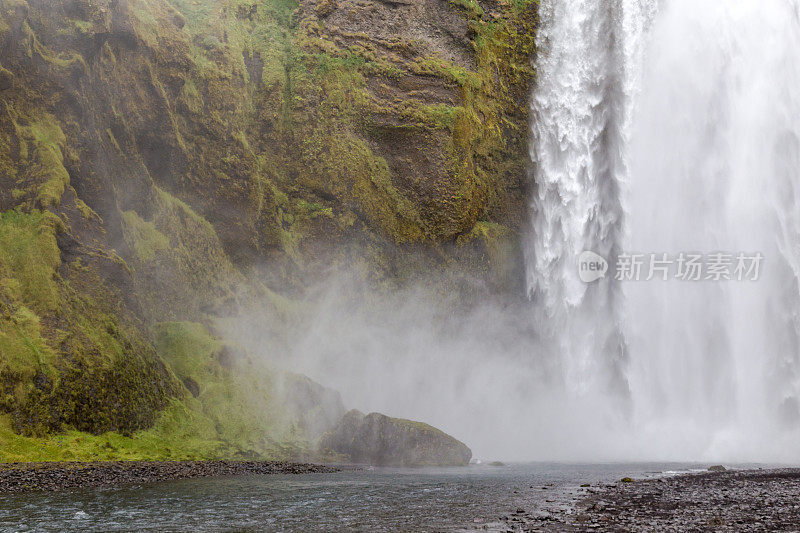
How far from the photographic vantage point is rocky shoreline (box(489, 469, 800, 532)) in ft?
39.3

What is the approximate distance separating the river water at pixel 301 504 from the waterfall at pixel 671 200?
17245 millimetres

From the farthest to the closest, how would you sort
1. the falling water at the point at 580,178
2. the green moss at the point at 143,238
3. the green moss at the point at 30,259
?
1. the falling water at the point at 580,178
2. the green moss at the point at 143,238
3. the green moss at the point at 30,259

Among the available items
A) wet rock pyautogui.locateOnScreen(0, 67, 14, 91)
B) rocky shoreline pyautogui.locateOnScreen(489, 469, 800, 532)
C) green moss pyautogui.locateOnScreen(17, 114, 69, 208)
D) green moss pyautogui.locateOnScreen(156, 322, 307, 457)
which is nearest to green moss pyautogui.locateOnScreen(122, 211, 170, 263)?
green moss pyautogui.locateOnScreen(156, 322, 307, 457)

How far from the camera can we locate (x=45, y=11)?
2902 cm

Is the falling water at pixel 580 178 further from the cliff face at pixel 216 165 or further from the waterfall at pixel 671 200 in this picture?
the cliff face at pixel 216 165

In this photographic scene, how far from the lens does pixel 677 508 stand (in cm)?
1423

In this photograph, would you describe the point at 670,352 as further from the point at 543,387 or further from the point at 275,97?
the point at 275,97

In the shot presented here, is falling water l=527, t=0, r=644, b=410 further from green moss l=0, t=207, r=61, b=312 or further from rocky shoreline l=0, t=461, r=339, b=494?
green moss l=0, t=207, r=61, b=312

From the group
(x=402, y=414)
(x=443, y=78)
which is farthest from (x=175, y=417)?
(x=443, y=78)

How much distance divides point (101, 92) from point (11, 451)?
675 inches

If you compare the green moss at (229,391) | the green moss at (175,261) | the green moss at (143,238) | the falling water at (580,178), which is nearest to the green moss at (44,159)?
the green moss at (143,238)

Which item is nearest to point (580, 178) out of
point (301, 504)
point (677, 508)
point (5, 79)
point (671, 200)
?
point (671, 200)

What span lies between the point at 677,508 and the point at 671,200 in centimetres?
2880

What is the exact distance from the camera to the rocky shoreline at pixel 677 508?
12.0 metres
